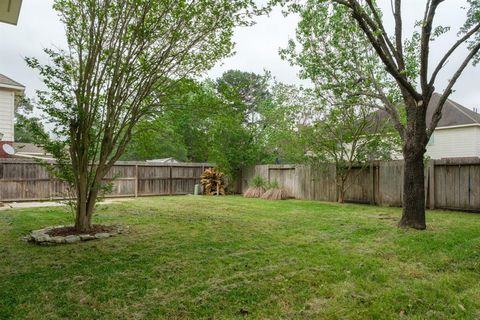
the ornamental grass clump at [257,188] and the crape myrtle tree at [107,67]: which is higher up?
the crape myrtle tree at [107,67]

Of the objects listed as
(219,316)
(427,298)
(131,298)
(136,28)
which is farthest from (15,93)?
(427,298)

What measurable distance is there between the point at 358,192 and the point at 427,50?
595 centimetres

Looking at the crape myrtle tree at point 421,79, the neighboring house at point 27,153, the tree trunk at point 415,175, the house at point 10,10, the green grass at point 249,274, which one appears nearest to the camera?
the green grass at point 249,274

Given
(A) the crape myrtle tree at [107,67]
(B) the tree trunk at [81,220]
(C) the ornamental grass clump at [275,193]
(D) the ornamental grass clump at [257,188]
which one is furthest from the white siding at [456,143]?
(B) the tree trunk at [81,220]

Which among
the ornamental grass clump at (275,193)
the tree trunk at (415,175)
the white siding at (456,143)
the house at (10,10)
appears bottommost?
the ornamental grass clump at (275,193)

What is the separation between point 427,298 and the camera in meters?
2.87

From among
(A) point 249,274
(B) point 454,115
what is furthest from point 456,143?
(A) point 249,274

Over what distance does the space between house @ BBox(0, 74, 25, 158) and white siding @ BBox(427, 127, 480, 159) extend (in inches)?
757

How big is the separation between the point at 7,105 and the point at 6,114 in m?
0.34

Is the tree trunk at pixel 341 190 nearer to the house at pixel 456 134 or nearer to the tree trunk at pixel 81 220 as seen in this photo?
the tree trunk at pixel 81 220

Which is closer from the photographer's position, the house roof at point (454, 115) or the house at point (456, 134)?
the house at point (456, 134)

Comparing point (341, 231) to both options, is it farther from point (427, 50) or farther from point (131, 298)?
point (131, 298)

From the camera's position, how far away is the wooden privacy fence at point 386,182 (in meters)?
8.42

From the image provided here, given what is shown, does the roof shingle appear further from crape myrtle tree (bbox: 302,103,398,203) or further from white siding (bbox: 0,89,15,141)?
crape myrtle tree (bbox: 302,103,398,203)
